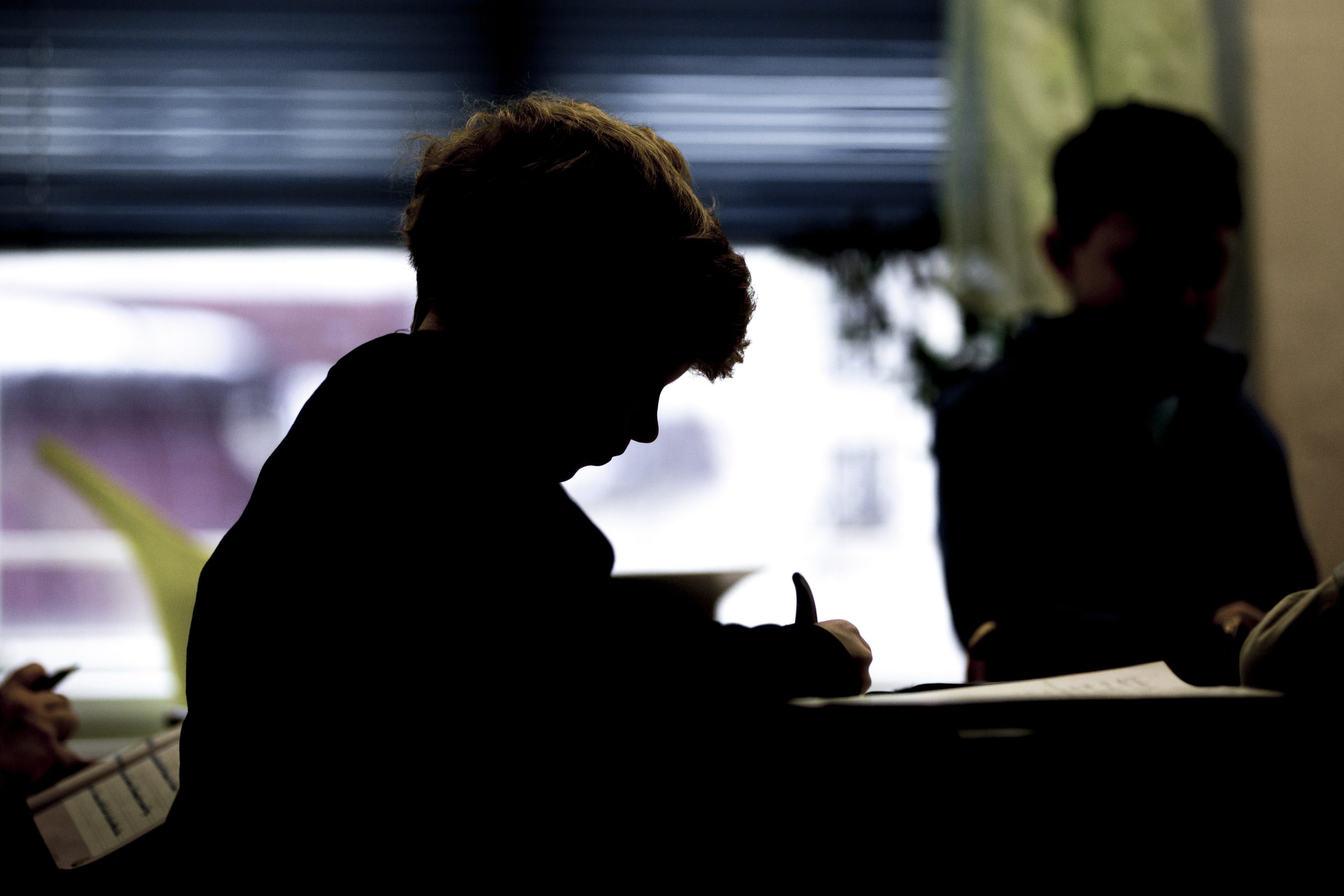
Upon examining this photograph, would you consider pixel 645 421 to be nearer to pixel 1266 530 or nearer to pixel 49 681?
pixel 49 681

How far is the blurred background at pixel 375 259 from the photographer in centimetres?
190

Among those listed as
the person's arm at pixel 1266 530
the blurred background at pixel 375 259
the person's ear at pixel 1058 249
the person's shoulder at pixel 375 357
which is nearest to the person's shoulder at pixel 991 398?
the person's ear at pixel 1058 249

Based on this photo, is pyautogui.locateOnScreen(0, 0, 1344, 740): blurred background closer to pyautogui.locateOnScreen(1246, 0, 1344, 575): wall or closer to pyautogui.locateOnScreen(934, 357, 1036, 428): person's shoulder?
pyautogui.locateOnScreen(1246, 0, 1344, 575): wall

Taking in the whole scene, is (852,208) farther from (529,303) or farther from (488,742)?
(488,742)

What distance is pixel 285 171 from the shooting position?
1936 millimetres

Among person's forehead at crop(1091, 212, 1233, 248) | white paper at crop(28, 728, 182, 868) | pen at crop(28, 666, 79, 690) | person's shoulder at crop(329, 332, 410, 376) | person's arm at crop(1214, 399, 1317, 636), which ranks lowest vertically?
white paper at crop(28, 728, 182, 868)

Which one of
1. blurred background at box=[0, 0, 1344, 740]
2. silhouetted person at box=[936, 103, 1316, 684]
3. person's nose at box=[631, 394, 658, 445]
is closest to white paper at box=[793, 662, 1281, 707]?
person's nose at box=[631, 394, 658, 445]

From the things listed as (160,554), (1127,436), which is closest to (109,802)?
(160,554)

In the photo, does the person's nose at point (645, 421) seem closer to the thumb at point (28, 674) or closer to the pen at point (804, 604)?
the pen at point (804, 604)

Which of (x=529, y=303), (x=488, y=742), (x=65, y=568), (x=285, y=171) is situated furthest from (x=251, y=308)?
(x=488, y=742)

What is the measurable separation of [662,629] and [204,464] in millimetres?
1644

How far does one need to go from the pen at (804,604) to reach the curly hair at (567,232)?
22 centimetres

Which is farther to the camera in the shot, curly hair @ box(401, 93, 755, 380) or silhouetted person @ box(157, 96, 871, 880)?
curly hair @ box(401, 93, 755, 380)

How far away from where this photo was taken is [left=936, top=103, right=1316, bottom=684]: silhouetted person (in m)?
1.24
